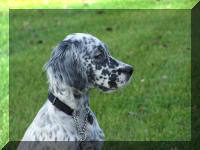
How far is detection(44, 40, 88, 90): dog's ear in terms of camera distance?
337cm

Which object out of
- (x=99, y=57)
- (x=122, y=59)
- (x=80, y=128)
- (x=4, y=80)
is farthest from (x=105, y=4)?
(x=80, y=128)

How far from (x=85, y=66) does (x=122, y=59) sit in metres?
4.53

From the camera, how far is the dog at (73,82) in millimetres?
3400

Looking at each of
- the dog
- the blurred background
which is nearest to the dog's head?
the dog

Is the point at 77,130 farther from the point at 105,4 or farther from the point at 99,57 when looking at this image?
the point at 105,4

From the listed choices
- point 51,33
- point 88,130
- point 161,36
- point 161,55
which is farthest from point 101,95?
point 51,33

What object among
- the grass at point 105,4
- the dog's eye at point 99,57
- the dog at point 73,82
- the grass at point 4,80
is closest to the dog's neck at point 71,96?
the dog at point 73,82

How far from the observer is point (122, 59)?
797cm

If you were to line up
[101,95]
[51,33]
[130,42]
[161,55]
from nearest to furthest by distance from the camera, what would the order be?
[101,95] → [161,55] → [130,42] → [51,33]

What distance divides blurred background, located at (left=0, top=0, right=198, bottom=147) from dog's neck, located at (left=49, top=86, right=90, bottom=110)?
194cm

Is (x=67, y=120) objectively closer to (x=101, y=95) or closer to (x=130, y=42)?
(x=101, y=95)

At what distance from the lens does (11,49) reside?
29.7ft

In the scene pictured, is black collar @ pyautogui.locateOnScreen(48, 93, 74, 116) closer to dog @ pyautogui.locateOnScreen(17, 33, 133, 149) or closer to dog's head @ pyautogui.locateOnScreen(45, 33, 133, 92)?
dog @ pyautogui.locateOnScreen(17, 33, 133, 149)

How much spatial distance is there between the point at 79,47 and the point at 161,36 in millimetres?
6115
